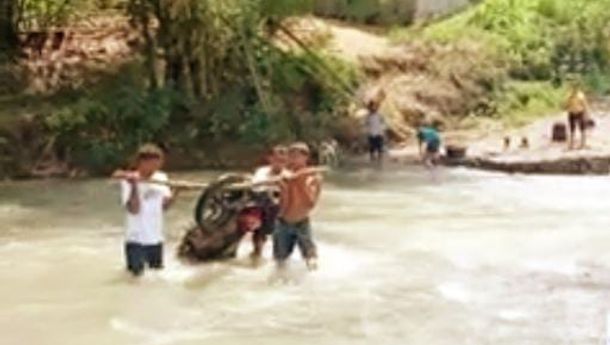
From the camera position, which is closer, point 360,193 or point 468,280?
point 468,280

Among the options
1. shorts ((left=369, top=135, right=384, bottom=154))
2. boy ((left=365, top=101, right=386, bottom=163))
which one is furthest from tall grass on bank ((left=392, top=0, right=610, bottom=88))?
shorts ((left=369, top=135, right=384, bottom=154))

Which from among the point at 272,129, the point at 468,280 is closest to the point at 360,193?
the point at 272,129

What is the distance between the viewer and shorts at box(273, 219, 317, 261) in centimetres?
1428

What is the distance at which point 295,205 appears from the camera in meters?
14.1

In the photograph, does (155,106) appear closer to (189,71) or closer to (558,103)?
(189,71)

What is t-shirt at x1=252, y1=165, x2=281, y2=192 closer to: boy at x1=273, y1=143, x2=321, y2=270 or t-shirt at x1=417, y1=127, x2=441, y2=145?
boy at x1=273, y1=143, x2=321, y2=270

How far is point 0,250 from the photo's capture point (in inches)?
664

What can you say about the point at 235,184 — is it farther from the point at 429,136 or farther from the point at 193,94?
the point at 193,94

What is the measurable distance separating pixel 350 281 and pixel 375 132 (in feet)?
39.6

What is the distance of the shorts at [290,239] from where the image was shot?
46.9 feet

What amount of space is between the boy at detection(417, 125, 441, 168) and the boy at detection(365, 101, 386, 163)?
82 centimetres

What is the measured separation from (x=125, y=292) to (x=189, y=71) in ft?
43.6

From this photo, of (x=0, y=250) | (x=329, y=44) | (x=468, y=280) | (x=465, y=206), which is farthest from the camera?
(x=329, y=44)

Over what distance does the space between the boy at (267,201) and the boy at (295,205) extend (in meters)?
0.15
